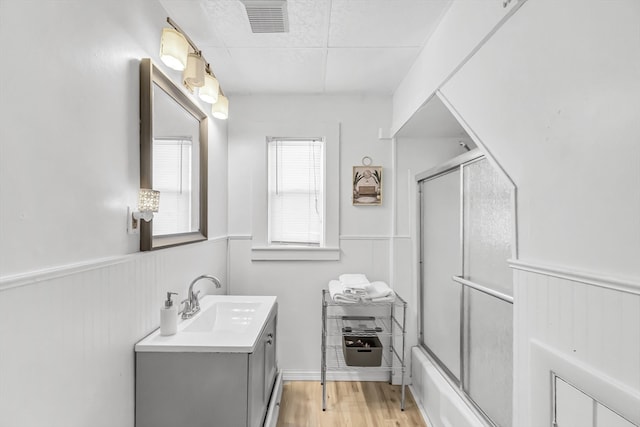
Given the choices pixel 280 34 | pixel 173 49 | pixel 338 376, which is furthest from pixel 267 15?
pixel 338 376

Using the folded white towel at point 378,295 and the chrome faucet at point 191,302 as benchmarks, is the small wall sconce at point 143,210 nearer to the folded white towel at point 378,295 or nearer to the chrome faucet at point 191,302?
the chrome faucet at point 191,302

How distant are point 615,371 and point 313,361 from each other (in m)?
2.18

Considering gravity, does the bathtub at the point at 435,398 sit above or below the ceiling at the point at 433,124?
below

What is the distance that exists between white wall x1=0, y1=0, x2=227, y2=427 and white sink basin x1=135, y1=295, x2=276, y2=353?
135mm

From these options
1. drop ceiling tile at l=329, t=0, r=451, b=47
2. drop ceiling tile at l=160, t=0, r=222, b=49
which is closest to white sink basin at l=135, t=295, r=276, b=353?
drop ceiling tile at l=160, t=0, r=222, b=49

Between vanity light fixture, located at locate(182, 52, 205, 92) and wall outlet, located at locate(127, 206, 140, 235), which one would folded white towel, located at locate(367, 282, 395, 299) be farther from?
vanity light fixture, located at locate(182, 52, 205, 92)

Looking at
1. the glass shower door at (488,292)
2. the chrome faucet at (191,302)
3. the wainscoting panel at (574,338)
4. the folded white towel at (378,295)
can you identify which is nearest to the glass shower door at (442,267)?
the glass shower door at (488,292)

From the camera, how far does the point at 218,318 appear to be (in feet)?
6.26

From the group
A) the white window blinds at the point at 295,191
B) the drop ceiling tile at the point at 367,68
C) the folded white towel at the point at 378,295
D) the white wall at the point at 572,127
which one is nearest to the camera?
the white wall at the point at 572,127

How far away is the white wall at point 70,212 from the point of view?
770 millimetres

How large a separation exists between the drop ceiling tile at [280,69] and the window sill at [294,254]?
126cm

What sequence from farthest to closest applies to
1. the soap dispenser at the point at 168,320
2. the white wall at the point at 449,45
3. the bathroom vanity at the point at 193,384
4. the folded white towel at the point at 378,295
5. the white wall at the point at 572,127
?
the folded white towel at the point at 378,295
the soap dispenser at the point at 168,320
the bathroom vanity at the point at 193,384
the white wall at the point at 449,45
the white wall at the point at 572,127

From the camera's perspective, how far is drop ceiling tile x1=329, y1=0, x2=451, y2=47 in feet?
5.08

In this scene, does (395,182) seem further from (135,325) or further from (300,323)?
(135,325)
